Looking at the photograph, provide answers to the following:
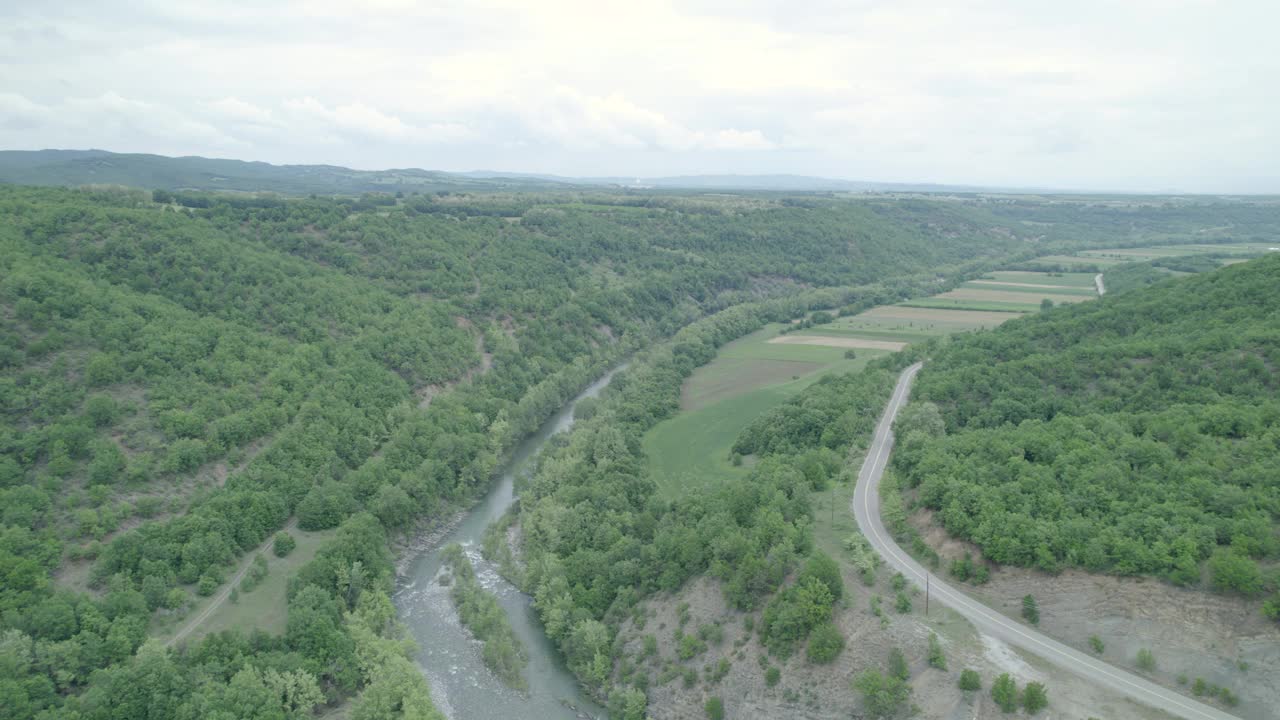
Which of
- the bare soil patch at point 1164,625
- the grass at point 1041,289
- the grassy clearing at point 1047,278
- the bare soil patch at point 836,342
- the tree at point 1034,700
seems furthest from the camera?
the grassy clearing at point 1047,278

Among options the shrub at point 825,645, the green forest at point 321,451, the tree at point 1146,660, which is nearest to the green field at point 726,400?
the green forest at point 321,451

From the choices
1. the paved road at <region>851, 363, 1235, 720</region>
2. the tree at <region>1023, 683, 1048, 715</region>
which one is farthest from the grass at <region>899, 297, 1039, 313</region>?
the tree at <region>1023, 683, 1048, 715</region>

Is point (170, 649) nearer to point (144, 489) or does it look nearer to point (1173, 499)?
point (144, 489)

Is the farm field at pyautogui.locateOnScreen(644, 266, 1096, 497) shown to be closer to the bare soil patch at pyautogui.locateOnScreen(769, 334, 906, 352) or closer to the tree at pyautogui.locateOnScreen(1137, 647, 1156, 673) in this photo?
the bare soil patch at pyautogui.locateOnScreen(769, 334, 906, 352)

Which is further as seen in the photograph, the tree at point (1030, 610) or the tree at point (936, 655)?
the tree at point (1030, 610)

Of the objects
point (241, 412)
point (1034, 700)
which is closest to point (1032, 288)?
point (1034, 700)

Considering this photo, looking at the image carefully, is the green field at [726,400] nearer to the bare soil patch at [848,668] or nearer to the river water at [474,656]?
the river water at [474,656]

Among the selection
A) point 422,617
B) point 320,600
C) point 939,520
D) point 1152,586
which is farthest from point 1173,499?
point 320,600
